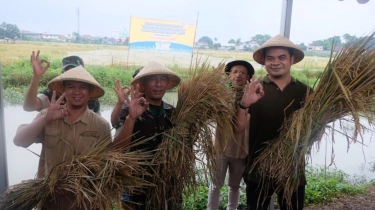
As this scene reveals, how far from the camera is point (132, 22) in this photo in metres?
2.86

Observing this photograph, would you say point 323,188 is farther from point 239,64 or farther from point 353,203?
point 239,64

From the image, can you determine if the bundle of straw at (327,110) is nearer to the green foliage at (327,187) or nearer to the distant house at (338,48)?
the distant house at (338,48)

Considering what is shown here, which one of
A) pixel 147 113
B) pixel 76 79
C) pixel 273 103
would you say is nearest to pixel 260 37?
pixel 273 103

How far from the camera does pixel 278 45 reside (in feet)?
6.60

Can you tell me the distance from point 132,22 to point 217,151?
1475 millimetres

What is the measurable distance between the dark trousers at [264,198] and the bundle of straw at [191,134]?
0.34m

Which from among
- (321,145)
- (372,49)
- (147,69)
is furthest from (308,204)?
(147,69)

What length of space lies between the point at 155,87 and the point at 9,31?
4.70ft

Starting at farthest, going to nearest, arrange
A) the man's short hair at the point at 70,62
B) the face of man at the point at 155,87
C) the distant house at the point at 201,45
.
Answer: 1. the distant house at the point at 201,45
2. the man's short hair at the point at 70,62
3. the face of man at the point at 155,87

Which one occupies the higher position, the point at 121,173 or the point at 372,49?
the point at 372,49

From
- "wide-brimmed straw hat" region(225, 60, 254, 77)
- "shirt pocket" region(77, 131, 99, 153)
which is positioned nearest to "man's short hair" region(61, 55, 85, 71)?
"shirt pocket" region(77, 131, 99, 153)

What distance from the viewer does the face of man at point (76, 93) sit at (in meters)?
1.82

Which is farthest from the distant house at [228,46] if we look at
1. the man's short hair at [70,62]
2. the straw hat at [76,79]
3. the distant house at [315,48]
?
the straw hat at [76,79]

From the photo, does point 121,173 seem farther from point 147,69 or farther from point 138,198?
point 147,69
